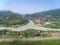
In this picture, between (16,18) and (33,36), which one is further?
(16,18)

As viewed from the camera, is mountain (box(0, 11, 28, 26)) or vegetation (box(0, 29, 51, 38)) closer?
vegetation (box(0, 29, 51, 38))

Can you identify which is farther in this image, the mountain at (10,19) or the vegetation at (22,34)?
the mountain at (10,19)

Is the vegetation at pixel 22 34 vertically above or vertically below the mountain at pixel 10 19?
below

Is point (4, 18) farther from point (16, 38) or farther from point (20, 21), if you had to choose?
point (16, 38)

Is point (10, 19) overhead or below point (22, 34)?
overhead

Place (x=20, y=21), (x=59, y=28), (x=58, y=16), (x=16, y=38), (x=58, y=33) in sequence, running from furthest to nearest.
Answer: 1. (x=58, y=16)
2. (x=20, y=21)
3. (x=59, y=28)
4. (x=58, y=33)
5. (x=16, y=38)

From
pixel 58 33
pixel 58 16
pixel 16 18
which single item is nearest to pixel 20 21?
pixel 16 18

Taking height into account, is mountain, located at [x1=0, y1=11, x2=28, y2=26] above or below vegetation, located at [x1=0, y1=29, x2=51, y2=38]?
above

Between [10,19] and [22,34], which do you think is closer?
[22,34]
